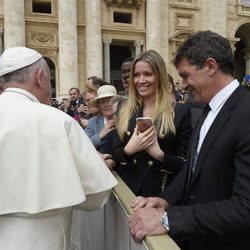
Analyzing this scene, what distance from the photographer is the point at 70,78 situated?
799 inches

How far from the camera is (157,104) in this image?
2752 millimetres

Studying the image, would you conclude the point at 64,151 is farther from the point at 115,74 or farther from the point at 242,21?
the point at 242,21

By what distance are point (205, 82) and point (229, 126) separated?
0.98 feet

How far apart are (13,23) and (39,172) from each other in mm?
19401

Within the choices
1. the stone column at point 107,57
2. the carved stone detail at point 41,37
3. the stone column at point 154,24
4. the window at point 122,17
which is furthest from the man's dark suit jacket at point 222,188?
the window at point 122,17

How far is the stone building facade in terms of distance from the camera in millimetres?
20125

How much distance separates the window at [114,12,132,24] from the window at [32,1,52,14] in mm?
4347

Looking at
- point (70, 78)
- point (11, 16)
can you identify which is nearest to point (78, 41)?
point (70, 78)

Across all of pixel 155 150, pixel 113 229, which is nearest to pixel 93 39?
pixel 155 150

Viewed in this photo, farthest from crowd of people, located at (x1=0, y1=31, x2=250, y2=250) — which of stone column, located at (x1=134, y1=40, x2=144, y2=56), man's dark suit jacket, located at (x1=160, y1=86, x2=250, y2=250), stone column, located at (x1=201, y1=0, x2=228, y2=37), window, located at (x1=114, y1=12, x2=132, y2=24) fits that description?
stone column, located at (x1=201, y1=0, x2=228, y2=37)

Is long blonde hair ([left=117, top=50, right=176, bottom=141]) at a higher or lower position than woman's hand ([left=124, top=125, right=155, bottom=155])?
higher

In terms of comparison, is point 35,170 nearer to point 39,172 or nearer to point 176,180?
point 39,172

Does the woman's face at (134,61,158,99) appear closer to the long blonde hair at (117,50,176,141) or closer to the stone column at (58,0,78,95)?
the long blonde hair at (117,50,176,141)

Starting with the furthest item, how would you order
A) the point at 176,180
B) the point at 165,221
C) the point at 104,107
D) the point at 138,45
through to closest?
the point at 138,45 → the point at 104,107 → the point at 176,180 → the point at 165,221
